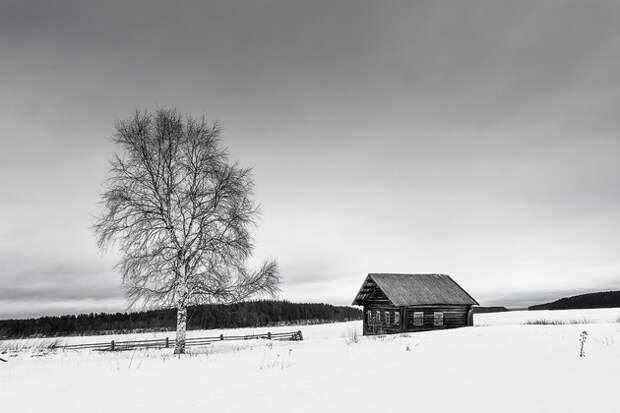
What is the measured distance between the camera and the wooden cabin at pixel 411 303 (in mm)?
30656

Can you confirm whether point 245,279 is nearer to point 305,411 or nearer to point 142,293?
point 142,293

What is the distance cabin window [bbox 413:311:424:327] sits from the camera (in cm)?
3094

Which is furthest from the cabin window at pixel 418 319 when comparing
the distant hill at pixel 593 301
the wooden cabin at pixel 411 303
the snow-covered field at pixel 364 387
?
the distant hill at pixel 593 301

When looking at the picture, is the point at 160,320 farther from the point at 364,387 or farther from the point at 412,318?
the point at 364,387

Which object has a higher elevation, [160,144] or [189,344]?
[160,144]

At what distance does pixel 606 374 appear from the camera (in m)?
6.81

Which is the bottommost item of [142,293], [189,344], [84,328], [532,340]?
[84,328]

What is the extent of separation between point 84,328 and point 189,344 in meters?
88.7

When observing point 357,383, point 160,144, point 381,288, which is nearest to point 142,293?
point 160,144

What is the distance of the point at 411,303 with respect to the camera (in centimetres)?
3036

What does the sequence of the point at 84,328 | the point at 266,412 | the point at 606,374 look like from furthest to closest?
the point at 84,328
the point at 606,374
the point at 266,412

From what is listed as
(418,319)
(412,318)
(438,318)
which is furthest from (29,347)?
(438,318)

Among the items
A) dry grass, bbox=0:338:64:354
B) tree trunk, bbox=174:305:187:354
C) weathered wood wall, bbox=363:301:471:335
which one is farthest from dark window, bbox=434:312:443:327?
dry grass, bbox=0:338:64:354

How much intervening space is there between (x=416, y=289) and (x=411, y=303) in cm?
268
